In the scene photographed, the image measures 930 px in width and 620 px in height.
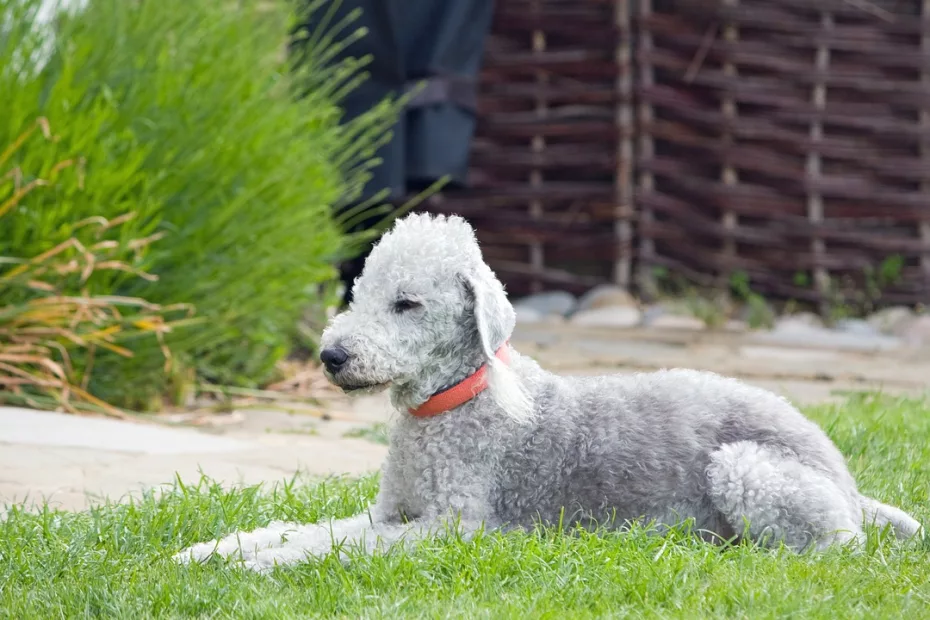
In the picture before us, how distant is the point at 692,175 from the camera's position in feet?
38.8

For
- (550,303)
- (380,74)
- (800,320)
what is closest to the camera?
(380,74)

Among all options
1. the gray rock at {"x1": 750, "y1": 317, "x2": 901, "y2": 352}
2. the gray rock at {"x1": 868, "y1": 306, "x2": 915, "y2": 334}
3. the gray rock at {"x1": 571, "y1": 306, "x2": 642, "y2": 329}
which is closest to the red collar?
the gray rock at {"x1": 750, "y1": 317, "x2": 901, "y2": 352}

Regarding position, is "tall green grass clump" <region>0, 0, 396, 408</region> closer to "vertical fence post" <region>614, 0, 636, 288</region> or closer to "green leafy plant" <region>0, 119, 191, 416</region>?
"green leafy plant" <region>0, 119, 191, 416</region>

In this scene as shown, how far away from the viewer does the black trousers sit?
7.45 meters

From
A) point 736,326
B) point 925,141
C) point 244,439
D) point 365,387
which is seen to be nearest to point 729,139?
point 925,141

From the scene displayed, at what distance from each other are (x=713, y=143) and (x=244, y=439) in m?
7.45

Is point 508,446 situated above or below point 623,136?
below

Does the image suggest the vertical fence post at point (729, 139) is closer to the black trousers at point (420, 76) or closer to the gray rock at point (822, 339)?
the gray rock at point (822, 339)

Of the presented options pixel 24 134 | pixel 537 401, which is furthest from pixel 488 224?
pixel 537 401

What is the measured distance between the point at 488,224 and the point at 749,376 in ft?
16.4

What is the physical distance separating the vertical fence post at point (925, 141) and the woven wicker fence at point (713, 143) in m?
0.02

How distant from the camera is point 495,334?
3.27 m

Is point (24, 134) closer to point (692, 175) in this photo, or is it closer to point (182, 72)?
point (182, 72)

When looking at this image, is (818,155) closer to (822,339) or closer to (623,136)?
(623,136)
